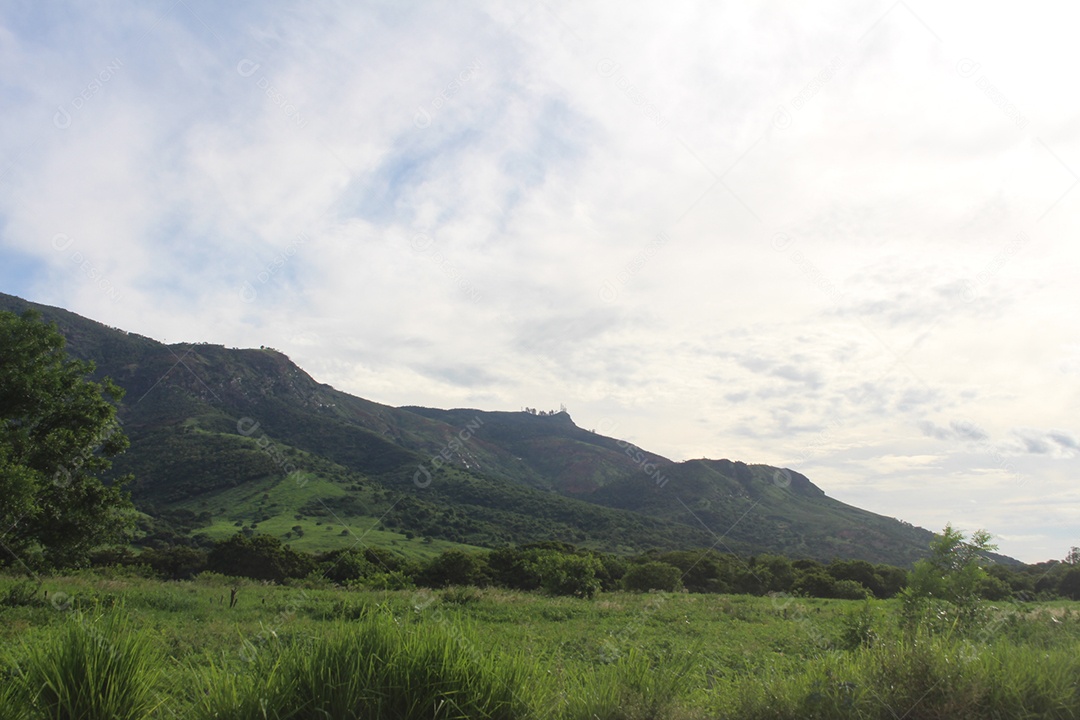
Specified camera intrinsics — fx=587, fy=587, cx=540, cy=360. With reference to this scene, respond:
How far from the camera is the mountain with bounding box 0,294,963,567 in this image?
8831cm

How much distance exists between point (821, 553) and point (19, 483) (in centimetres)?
10841

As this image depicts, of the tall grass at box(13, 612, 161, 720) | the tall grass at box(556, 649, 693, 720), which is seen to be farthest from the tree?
the tall grass at box(556, 649, 693, 720)

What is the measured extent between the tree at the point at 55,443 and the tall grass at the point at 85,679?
19.2 metres

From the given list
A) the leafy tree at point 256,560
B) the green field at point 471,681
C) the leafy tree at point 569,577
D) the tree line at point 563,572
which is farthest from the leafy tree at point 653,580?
Result: the green field at point 471,681

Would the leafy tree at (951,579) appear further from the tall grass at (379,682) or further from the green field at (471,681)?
the tall grass at (379,682)

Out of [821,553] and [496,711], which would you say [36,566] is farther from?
[821,553]

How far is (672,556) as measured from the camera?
4669cm

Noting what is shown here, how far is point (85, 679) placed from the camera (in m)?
4.54

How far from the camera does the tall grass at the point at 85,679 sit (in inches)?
174

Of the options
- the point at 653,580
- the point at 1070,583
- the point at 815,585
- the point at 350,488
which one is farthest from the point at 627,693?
the point at 350,488

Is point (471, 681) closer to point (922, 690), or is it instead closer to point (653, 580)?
point (922, 690)

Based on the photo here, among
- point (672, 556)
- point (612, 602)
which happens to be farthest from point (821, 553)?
point (612, 602)

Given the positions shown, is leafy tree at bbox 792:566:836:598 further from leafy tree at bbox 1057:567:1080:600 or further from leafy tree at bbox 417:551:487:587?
leafy tree at bbox 417:551:487:587

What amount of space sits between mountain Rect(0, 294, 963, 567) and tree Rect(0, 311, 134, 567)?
38372mm
